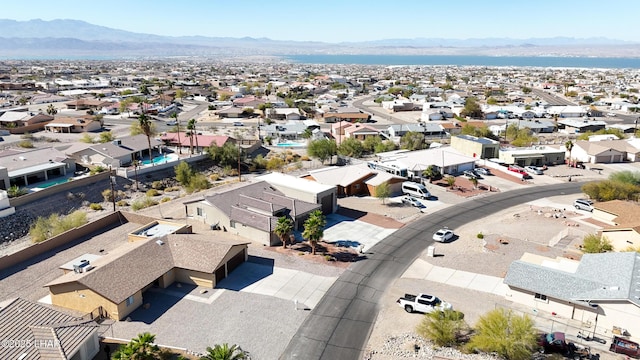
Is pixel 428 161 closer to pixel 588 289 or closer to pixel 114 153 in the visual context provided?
pixel 588 289

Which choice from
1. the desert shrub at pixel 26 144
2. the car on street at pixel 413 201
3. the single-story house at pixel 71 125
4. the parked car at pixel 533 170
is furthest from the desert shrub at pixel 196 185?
the parked car at pixel 533 170

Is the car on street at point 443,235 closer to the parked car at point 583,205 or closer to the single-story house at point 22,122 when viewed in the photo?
the parked car at point 583,205

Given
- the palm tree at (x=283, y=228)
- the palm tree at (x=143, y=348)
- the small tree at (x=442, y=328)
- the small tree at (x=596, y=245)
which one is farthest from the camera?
the palm tree at (x=283, y=228)

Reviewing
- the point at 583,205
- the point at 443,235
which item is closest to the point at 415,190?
the point at 443,235

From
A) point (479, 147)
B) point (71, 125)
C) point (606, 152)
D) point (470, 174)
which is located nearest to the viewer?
point (470, 174)

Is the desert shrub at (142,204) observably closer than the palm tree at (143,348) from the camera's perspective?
No

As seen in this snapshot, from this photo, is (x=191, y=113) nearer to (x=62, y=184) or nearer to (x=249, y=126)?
(x=249, y=126)
